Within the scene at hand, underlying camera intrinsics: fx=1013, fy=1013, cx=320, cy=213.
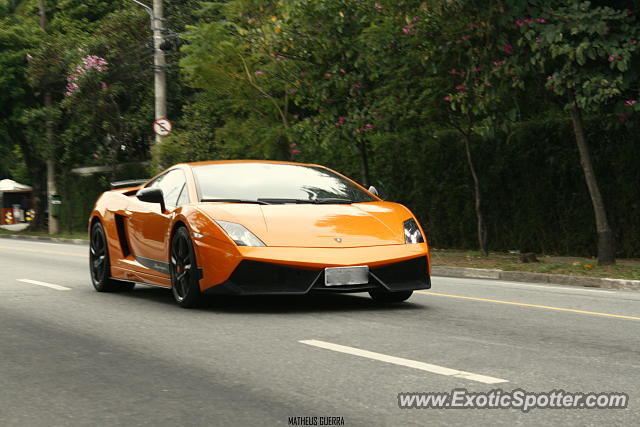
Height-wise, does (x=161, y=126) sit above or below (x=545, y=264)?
above

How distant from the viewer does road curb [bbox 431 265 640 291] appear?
43.3ft

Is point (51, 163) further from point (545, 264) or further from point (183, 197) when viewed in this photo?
point (183, 197)

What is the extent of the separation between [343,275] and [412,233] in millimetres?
978

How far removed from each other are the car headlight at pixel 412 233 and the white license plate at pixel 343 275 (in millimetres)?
668

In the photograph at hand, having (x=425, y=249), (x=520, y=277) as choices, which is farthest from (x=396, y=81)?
(x=425, y=249)

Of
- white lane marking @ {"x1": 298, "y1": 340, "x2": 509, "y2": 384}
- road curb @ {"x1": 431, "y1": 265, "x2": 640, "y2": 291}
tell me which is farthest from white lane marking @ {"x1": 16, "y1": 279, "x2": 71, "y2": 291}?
road curb @ {"x1": 431, "y1": 265, "x2": 640, "y2": 291}

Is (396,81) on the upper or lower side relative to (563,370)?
upper

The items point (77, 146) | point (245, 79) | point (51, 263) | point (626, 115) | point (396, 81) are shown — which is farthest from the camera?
point (77, 146)

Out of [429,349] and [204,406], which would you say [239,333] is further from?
[204,406]

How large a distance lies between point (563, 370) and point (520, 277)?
8.76 meters

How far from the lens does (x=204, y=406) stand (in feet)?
17.4

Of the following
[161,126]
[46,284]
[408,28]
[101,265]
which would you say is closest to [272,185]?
[101,265]

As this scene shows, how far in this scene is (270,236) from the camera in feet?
28.7

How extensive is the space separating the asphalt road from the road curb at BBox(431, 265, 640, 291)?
2.43 metres
